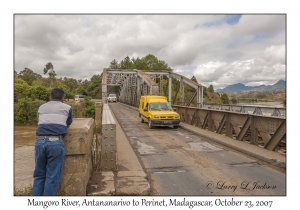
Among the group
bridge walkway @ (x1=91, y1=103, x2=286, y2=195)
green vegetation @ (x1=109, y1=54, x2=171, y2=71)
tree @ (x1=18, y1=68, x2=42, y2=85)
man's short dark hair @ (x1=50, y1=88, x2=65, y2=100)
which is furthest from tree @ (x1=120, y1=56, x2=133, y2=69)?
man's short dark hair @ (x1=50, y1=88, x2=65, y2=100)

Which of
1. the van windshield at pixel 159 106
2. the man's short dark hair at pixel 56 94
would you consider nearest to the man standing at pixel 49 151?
the man's short dark hair at pixel 56 94

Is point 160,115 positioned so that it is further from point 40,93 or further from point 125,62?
point 125,62

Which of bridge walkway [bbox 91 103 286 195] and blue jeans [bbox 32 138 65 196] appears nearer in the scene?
blue jeans [bbox 32 138 65 196]

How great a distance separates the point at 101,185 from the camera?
4312 mm

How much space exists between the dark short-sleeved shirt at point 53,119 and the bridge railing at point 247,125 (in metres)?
6.10

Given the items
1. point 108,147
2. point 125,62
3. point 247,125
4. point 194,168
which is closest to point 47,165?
point 108,147

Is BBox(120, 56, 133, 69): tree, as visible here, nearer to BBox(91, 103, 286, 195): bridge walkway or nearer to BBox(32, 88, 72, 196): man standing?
BBox(91, 103, 286, 195): bridge walkway

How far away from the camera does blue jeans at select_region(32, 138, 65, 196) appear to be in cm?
354

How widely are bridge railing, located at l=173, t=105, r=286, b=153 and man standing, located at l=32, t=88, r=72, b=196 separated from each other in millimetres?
6171

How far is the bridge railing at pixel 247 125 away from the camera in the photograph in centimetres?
723

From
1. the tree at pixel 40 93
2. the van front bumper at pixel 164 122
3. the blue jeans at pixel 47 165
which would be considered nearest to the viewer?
the blue jeans at pixel 47 165

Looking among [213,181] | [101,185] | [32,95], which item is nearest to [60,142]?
[101,185]

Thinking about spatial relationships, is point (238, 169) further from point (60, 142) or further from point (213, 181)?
point (60, 142)

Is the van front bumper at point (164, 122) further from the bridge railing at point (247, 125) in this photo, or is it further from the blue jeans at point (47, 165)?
the blue jeans at point (47, 165)
